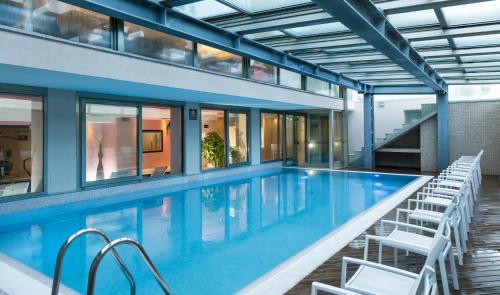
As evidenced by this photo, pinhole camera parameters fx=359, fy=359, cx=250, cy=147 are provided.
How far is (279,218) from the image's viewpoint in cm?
676

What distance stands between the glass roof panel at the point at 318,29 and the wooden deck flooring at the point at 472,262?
3554mm

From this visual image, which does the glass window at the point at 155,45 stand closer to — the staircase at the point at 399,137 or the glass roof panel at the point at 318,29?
the glass roof panel at the point at 318,29

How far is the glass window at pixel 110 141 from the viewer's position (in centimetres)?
861

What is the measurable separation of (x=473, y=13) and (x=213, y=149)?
8.58 meters

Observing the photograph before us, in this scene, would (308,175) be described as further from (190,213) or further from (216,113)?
(190,213)

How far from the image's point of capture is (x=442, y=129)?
530 inches

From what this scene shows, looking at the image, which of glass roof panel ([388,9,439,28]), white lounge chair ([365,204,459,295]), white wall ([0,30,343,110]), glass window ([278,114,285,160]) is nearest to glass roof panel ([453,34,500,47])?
glass roof panel ([388,9,439,28])

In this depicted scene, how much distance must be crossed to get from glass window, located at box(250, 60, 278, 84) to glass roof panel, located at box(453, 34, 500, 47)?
593 centimetres

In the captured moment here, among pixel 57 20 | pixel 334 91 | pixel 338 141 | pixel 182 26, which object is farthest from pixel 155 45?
pixel 338 141

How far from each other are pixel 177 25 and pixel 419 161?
1326 centimetres

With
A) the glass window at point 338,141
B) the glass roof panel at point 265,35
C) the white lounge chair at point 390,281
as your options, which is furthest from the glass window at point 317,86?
the white lounge chair at point 390,281

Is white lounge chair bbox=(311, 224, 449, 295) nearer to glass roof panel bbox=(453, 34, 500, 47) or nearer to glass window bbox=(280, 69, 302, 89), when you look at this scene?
glass roof panel bbox=(453, 34, 500, 47)

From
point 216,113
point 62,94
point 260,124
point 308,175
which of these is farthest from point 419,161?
point 62,94

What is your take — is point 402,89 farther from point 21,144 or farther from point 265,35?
point 21,144
